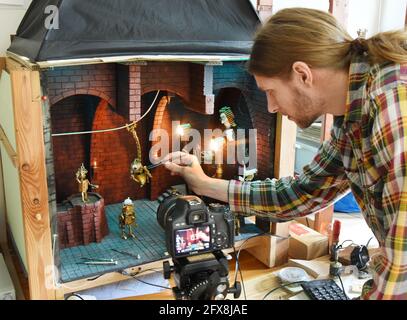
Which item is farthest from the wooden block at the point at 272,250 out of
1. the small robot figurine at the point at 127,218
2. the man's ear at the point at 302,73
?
the man's ear at the point at 302,73

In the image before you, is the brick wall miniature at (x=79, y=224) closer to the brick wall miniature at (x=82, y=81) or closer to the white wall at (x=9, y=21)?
the brick wall miniature at (x=82, y=81)

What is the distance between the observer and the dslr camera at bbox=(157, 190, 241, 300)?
793 mm

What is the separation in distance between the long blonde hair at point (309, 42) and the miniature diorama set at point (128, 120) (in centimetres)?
32

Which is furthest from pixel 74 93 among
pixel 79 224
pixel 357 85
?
pixel 357 85

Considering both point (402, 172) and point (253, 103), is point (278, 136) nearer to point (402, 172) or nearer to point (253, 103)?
point (253, 103)

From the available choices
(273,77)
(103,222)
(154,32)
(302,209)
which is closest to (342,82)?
(273,77)

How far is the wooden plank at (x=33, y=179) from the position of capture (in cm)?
92

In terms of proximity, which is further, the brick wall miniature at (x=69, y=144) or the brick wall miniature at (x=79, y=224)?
the brick wall miniature at (x=69, y=144)

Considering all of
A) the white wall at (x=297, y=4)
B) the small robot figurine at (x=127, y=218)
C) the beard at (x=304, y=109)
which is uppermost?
the white wall at (x=297, y=4)

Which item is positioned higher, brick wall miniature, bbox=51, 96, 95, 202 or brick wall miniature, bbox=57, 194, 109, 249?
brick wall miniature, bbox=51, 96, 95, 202

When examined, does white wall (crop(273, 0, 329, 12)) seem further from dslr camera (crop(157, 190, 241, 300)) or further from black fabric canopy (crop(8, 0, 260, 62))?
dslr camera (crop(157, 190, 241, 300))

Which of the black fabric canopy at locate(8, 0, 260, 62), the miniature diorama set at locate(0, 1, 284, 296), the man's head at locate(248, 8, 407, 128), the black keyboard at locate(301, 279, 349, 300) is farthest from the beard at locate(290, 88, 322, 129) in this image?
the black keyboard at locate(301, 279, 349, 300)
